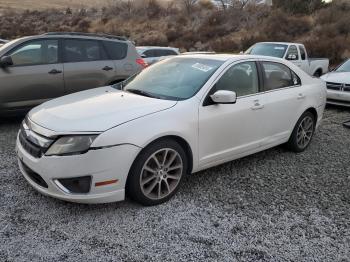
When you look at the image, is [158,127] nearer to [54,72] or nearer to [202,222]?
[202,222]

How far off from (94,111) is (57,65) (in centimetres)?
326

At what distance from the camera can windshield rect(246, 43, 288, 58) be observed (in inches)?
501

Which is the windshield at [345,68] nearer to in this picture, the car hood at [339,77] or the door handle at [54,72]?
the car hood at [339,77]

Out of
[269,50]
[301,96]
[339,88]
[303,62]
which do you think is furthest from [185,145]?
[303,62]

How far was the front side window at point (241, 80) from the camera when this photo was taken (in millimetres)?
4496

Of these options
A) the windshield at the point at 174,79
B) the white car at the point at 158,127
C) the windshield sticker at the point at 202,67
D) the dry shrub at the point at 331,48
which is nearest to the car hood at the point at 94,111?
the white car at the point at 158,127

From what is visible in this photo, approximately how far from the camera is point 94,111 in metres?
3.88

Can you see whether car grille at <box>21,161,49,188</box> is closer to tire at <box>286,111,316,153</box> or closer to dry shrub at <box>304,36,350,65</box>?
tire at <box>286,111,316,153</box>

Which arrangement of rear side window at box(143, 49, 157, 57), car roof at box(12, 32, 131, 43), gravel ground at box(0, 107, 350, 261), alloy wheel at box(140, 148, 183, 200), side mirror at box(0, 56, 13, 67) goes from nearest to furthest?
1. gravel ground at box(0, 107, 350, 261)
2. alloy wheel at box(140, 148, 183, 200)
3. side mirror at box(0, 56, 13, 67)
4. car roof at box(12, 32, 131, 43)
5. rear side window at box(143, 49, 157, 57)

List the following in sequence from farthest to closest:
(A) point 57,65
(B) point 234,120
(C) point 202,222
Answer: (A) point 57,65 → (B) point 234,120 → (C) point 202,222

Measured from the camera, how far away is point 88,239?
3.31 meters

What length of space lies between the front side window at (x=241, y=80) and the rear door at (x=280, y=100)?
186mm

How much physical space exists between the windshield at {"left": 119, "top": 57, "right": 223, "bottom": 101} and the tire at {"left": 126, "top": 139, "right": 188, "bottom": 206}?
63 centimetres

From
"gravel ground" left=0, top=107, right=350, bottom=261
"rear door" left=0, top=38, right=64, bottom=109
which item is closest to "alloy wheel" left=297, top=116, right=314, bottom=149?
"gravel ground" left=0, top=107, right=350, bottom=261
